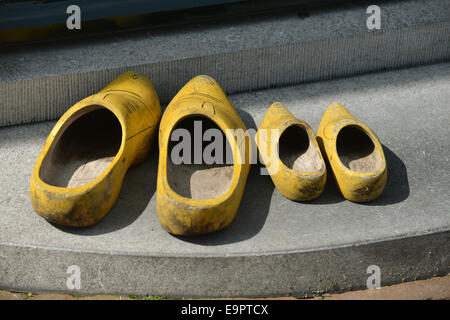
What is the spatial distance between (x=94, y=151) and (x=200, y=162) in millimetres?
487

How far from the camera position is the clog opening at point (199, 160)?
2736 millimetres

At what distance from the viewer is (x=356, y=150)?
296 cm

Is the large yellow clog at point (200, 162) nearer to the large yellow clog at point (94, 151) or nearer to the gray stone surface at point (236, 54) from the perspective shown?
the large yellow clog at point (94, 151)

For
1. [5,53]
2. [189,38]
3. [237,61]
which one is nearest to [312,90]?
[237,61]

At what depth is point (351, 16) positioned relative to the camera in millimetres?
3680

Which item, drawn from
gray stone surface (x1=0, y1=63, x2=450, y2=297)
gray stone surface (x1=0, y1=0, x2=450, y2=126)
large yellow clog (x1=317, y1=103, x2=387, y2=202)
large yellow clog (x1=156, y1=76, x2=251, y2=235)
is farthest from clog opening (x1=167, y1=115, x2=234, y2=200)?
gray stone surface (x1=0, y1=0, x2=450, y2=126)

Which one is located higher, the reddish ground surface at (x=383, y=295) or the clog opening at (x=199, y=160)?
the clog opening at (x=199, y=160)

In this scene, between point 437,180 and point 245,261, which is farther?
point 437,180

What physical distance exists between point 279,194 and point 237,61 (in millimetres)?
926

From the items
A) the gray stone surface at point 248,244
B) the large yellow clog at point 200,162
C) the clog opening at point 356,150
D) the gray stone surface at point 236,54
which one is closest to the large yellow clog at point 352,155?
the clog opening at point 356,150

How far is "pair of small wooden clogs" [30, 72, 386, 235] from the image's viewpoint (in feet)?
8.26

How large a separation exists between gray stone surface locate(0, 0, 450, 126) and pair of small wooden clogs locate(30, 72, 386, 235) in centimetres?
31

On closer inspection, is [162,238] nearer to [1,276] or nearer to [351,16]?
[1,276]

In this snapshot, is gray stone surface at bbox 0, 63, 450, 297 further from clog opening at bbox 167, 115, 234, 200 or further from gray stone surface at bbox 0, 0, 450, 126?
gray stone surface at bbox 0, 0, 450, 126
